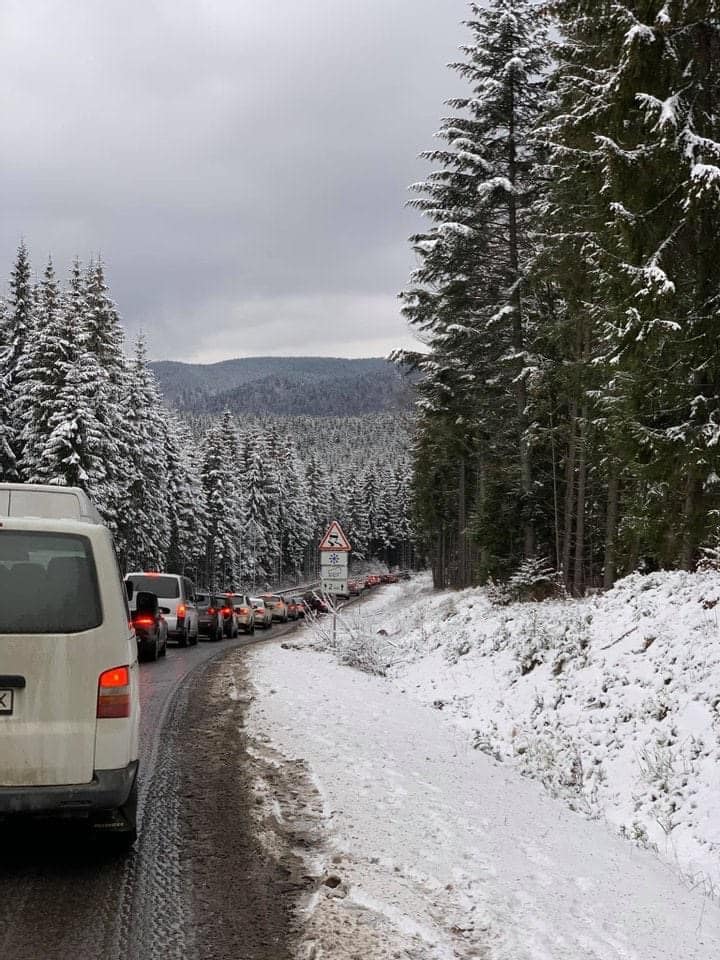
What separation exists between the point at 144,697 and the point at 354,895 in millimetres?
9077

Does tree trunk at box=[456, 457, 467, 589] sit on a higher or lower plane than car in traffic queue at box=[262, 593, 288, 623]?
higher

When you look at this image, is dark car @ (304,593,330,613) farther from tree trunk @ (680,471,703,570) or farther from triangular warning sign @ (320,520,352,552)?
tree trunk @ (680,471,703,570)

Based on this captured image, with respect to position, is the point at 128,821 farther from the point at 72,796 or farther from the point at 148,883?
the point at 72,796

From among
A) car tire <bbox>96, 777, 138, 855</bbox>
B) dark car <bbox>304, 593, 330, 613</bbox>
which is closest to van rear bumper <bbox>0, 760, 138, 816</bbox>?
car tire <bbox>96, 777, 138, 855</bbox>

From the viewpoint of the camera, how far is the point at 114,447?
124 ft

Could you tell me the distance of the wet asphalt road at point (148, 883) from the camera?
4000 millimetres

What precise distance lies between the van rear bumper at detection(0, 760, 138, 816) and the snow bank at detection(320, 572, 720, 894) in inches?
161

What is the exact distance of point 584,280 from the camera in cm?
1914

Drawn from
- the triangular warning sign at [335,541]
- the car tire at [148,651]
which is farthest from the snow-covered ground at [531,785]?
the triangular warning sign at [335,541]

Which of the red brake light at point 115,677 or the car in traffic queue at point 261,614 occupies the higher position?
the red brake light at point 115,677

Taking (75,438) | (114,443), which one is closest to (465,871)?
(75,438)

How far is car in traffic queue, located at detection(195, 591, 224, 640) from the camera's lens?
1129 inches

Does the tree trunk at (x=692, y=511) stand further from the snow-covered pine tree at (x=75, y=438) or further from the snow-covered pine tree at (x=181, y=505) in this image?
the snow-covered pine tree at (x=181, y=505)

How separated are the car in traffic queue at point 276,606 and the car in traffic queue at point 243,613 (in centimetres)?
768
